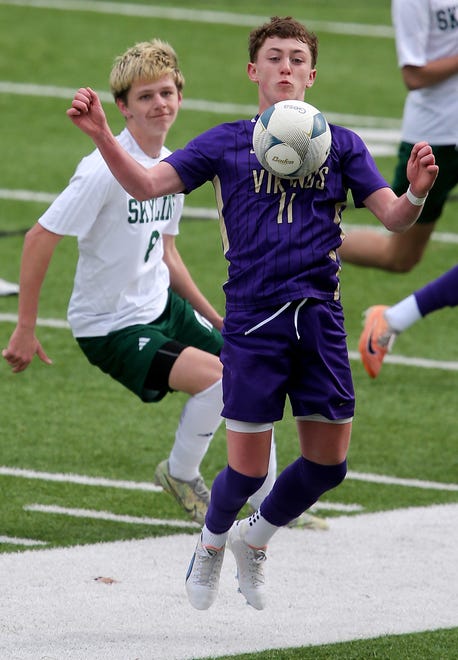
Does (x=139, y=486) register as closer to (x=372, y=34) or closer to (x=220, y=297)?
(x=220, y=297)

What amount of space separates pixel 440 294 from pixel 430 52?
4.47 ft

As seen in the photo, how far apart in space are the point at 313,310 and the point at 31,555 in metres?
1.60

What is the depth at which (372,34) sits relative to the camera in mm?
19031

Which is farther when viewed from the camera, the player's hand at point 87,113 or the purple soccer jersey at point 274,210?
the purple soccer jersey at point 274,210

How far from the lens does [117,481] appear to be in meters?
6.90

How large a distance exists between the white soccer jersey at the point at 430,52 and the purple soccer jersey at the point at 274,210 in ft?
10.9

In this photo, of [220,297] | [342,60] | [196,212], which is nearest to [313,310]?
[220,297]

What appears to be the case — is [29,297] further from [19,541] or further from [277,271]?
[277,271]

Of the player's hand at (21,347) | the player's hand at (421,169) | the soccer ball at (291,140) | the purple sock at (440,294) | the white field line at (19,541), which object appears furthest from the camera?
the purple sock at (440,294)

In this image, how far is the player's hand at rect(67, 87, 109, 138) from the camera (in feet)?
15.8

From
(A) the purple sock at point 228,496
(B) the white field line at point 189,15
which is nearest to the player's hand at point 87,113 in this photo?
(A) the purple sock at point 228,496

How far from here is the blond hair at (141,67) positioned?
6270mm

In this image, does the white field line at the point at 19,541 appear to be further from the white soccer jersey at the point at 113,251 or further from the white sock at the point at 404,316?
the white sock at the point at 404,316

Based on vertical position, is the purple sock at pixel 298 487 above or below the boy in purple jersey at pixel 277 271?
below
